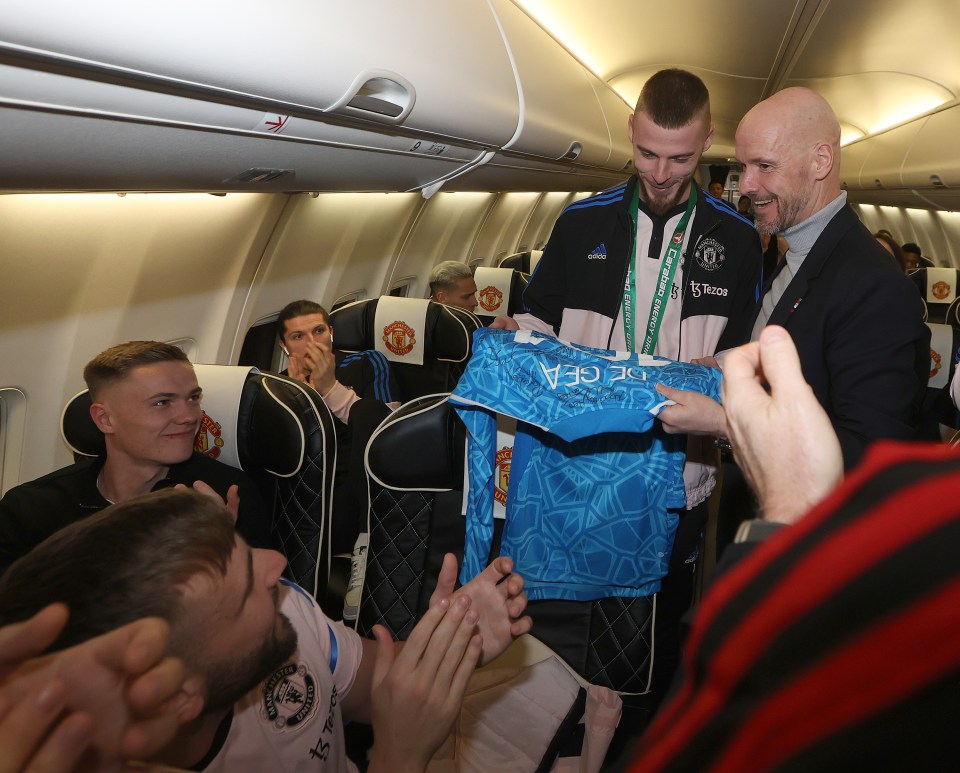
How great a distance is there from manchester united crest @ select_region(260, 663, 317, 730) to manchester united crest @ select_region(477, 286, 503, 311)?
6.92 metres

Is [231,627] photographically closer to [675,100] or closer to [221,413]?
[221,413]

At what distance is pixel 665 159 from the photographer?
2.51 m

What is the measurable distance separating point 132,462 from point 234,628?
1511mm

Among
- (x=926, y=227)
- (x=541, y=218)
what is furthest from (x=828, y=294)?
(x=926, y=227)

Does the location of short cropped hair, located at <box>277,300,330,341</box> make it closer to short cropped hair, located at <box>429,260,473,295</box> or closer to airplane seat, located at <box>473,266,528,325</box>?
short cropped hair, located at <box>429,260,473,295</box>

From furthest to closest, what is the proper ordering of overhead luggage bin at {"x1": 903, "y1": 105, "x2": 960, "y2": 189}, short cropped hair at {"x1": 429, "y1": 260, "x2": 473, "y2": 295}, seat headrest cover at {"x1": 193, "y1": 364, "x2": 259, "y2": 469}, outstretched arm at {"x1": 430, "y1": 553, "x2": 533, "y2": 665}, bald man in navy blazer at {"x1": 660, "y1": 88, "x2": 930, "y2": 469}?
1. overhead luggage bin at {"x1": 903, "y1": 105, "x2": 960, "y2": 189}
2. short cropped hair at {"x1": 429, "y1": 260, "x2": 473, "y2": 295}
3. seat headrest cover at {"x1": 193, "y1": 364, "x2": 259, "y2": 469}
4. bald man in navy blazer at {"x1": 660, "y1": 88, "x2": 930, "y2": 469}
5. outstretched arm at {"x1": 430, "y1": 553, "x2": 533, "y2": 665}

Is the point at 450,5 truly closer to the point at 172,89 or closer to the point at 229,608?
the point at 172,89

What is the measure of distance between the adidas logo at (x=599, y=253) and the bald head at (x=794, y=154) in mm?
541

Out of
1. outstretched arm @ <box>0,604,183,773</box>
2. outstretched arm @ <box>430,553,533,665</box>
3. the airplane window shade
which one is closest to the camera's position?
outstretched arm @ <box>0,604,183,773</box>

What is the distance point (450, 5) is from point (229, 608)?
256 cm

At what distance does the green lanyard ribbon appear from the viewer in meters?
2.58

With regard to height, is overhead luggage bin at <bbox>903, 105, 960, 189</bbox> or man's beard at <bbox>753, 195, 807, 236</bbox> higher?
overhead luggage bin at <bbox>903, 105, 960, 189</bbox>

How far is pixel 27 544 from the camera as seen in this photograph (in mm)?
2418

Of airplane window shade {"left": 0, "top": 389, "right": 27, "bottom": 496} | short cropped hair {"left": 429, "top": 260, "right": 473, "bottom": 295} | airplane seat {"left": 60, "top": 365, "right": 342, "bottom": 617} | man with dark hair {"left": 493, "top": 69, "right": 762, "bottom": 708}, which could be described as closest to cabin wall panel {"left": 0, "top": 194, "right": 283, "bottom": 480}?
airplane window shade {"left": 0, "top": 389, "right": 27, "bottom": 496}
